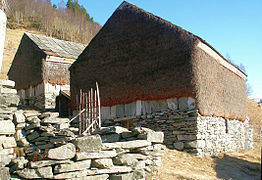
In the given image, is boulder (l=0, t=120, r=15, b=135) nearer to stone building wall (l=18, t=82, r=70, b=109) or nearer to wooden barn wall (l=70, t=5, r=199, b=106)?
wooden barn wall (l=70, t=5, r=199, b=106)

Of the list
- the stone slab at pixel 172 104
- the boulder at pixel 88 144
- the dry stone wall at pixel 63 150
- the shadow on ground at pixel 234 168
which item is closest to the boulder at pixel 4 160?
the dry stone wall at pixel 63 150

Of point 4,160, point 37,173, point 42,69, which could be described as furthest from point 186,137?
point 42,69

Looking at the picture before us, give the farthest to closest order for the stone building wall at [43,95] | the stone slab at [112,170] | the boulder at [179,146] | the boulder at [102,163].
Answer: the stone building wall at [43,95] → the boulder at [179,146] → the boulder at [102,163] → the stone slab at [112,170]

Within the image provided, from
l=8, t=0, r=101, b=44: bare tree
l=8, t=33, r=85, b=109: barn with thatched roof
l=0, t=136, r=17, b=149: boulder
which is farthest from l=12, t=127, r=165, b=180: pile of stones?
l=8, t=0, r=101, b=44: bare tree

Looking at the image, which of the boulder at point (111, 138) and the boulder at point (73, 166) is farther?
the boulder at point (111, 138)

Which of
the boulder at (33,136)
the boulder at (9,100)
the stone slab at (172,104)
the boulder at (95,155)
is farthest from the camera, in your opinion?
the stone slab at (172,104)

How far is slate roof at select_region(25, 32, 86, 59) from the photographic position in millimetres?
18250

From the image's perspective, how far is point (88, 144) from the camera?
18.3ft

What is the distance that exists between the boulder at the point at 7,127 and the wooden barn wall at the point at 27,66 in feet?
38.1

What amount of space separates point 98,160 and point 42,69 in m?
13.1

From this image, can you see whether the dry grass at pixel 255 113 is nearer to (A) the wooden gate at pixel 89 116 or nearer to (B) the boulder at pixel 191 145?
(B) the boulder at pixel 191 145

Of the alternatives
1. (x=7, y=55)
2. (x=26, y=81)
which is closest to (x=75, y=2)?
(x=7, y=55)

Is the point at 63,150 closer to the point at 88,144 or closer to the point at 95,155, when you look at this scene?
the point at 88,144

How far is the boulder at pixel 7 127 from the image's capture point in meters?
6.14
